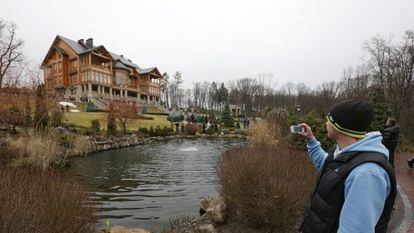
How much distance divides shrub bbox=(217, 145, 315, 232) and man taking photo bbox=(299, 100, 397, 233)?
2.78m

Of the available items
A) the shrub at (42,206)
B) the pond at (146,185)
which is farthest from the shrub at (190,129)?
the shrub at (42,206)

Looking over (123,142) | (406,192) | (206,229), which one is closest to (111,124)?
(123,142)

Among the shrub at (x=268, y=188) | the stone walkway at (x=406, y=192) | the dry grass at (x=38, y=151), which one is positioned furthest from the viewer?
the dry grass at (x=38, y=151)

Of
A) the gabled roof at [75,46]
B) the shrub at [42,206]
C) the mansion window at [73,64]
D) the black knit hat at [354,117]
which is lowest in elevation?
the shrub at [42,206]

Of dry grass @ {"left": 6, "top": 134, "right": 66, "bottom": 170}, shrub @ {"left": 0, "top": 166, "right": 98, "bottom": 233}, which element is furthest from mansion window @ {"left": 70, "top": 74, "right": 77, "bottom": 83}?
shrub @ {"left": 0, "top": 166, "right": 98, "bottom": 233}

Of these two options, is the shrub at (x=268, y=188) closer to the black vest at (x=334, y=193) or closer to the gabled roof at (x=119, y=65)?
the black vest at (x=334, y=193)

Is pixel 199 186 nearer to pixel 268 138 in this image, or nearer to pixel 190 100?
pixel 268 138

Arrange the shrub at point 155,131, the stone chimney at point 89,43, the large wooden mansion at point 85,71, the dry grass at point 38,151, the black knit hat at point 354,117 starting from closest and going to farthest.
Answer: the black knit hat at point 354,117, the dry grass at point 38,151, the shrub at point 155,131, the large wooden mansion at point 85,71, the stone chimney at point 89,43

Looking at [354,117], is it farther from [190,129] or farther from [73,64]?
Result: [73,64]

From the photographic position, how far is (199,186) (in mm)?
11094

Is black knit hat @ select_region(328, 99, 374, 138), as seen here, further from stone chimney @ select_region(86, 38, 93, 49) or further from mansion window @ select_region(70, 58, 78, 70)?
stone chimney @ select_region(86, 38, 93, 49)

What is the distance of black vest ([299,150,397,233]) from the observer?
1664 millimetres

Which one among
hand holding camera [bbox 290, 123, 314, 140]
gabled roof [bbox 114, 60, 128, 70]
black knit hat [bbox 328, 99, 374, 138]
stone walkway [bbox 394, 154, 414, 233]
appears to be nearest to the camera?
black knit hat [bbox 328, 99, 374, 138]

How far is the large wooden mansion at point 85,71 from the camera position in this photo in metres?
51.2
